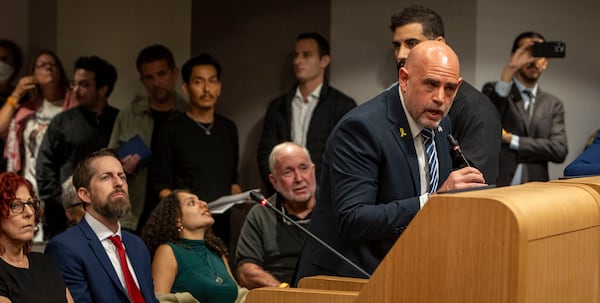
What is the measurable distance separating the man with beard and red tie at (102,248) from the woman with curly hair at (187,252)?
347 millimetres

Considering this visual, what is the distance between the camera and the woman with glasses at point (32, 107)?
5.43 metres

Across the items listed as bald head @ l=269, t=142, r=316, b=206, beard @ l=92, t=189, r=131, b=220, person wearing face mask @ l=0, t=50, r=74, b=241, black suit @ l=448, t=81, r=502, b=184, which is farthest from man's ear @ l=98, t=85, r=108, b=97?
black suit @ l=448, t=81, r=502, b=184

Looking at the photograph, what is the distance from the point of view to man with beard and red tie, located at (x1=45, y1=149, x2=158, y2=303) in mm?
3500

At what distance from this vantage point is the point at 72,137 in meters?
5.22

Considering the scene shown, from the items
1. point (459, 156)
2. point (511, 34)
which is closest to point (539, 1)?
point (511, 34)

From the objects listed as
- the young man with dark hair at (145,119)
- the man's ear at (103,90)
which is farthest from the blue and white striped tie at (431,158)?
the man's ear at (103,90)

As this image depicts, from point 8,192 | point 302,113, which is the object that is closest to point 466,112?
point 8,192

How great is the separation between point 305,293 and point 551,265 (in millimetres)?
508

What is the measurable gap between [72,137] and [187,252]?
1.30 meters

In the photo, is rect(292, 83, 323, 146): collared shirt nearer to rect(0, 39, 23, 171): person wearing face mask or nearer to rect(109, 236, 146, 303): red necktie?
rect(0, 39, 23, 171): person wearing face mask

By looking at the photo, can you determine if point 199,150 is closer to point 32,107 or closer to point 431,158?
point 32,107

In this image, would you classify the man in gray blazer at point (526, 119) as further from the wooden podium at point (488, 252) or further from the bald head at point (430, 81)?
the wooden podium at point (488, 252)

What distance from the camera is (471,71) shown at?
5.44 m

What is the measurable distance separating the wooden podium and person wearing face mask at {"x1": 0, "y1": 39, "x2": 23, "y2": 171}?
3.93m
